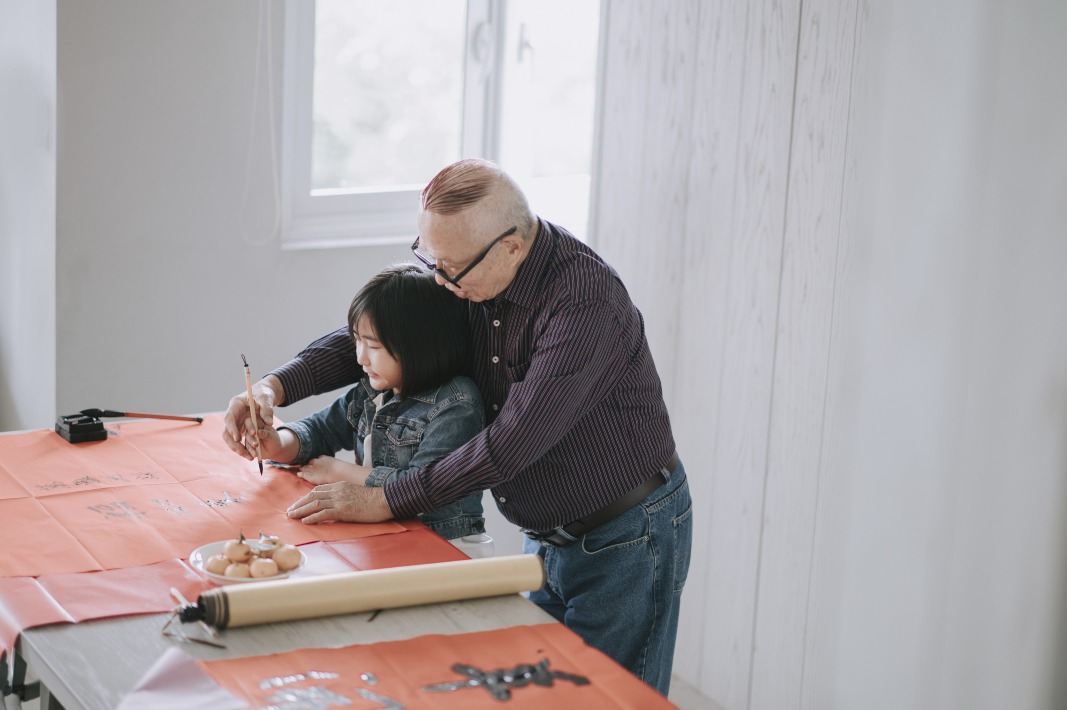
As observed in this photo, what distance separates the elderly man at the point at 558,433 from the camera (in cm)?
194

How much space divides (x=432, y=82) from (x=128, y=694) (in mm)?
2888

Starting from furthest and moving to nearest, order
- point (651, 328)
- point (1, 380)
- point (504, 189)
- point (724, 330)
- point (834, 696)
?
point (1, 380)
point (651, 328)
point (724, 330)
point (834, 696)
point (504, 189)

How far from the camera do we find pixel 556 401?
1923mm

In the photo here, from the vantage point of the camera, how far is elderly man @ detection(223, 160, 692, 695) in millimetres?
1942

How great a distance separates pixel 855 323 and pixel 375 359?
118cm

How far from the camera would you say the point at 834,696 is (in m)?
2.84

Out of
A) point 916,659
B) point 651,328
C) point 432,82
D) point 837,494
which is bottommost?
point 916,659

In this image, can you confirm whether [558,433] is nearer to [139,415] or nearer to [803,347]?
[139,415]

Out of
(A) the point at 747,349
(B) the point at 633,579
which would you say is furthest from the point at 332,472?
(A) the point at 747,349

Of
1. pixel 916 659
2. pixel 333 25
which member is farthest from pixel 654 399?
pixel 333 25

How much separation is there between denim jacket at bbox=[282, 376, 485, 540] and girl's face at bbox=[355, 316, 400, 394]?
5 cm

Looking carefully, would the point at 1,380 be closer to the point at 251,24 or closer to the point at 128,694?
the point at 251,24

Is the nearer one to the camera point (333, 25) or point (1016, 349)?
point (1016, 349)

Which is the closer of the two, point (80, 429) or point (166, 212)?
point (80, 429)
